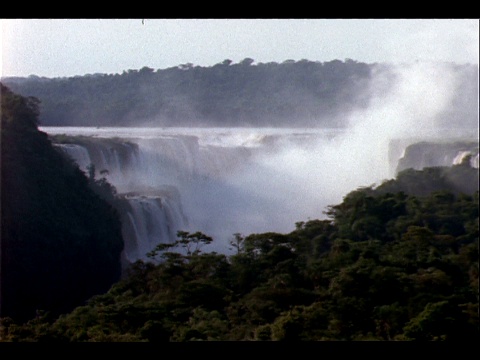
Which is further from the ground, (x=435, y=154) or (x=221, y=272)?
(x=435, y=154)

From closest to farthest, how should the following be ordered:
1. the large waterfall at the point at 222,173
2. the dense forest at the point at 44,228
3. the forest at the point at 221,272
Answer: the forest at the point at 221,272, the dense forest at the point at 44,228, the large waterfall at the point at 222,173

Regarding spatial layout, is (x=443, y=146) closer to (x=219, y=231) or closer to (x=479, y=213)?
(x=479, y=213)

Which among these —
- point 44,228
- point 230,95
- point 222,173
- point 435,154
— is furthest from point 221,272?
point 222,173

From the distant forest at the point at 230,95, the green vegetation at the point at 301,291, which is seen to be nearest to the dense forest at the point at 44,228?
the green vegetation at the point at 301,291

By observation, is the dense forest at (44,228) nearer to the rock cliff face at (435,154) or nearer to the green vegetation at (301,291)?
the green vegetation at (301,291)

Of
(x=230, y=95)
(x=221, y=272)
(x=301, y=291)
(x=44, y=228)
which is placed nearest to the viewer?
(x=301, y=291)

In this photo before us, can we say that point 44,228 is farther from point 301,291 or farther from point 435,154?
point 435,154
